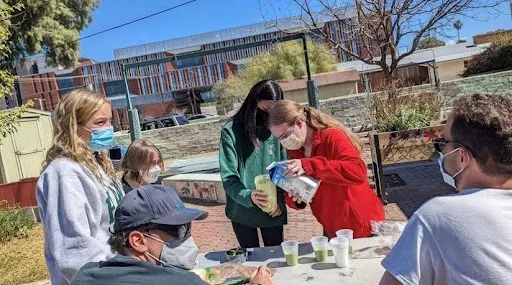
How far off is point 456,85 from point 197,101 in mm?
50953

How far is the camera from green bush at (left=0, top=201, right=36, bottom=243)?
25.2 ft

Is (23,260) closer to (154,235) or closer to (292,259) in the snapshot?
(292,259)

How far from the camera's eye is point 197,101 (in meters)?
64.2

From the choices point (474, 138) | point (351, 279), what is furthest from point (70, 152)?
point (474, 138)

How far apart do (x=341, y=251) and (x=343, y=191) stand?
0.43 m

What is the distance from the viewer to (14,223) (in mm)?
7887

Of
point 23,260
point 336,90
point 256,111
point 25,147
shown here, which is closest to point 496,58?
point 336,90

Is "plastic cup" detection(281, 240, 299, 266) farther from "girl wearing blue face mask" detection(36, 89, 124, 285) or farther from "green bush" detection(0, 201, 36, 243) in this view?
"green bush" detection(0, 201, 36, 243)

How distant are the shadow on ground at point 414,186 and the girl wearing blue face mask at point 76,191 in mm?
4906

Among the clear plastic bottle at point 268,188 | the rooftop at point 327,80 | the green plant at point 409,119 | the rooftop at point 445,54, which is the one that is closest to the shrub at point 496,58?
the rooftop at point 327,80

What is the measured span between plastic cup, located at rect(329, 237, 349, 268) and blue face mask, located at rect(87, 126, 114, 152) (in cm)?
138

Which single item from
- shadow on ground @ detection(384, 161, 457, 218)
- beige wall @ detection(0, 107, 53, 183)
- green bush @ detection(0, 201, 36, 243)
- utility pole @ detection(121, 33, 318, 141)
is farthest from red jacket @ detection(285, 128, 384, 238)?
beige wall @ detection(0, 107, 53, 183)

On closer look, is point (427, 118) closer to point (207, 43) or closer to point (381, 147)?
point (381, 147)

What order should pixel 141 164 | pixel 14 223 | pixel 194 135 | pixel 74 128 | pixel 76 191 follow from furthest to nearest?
1. pixel 194 135
2. pixel 14 223
3. pixel 141 164
4. pixel 74 128
5. pixel 76 191
